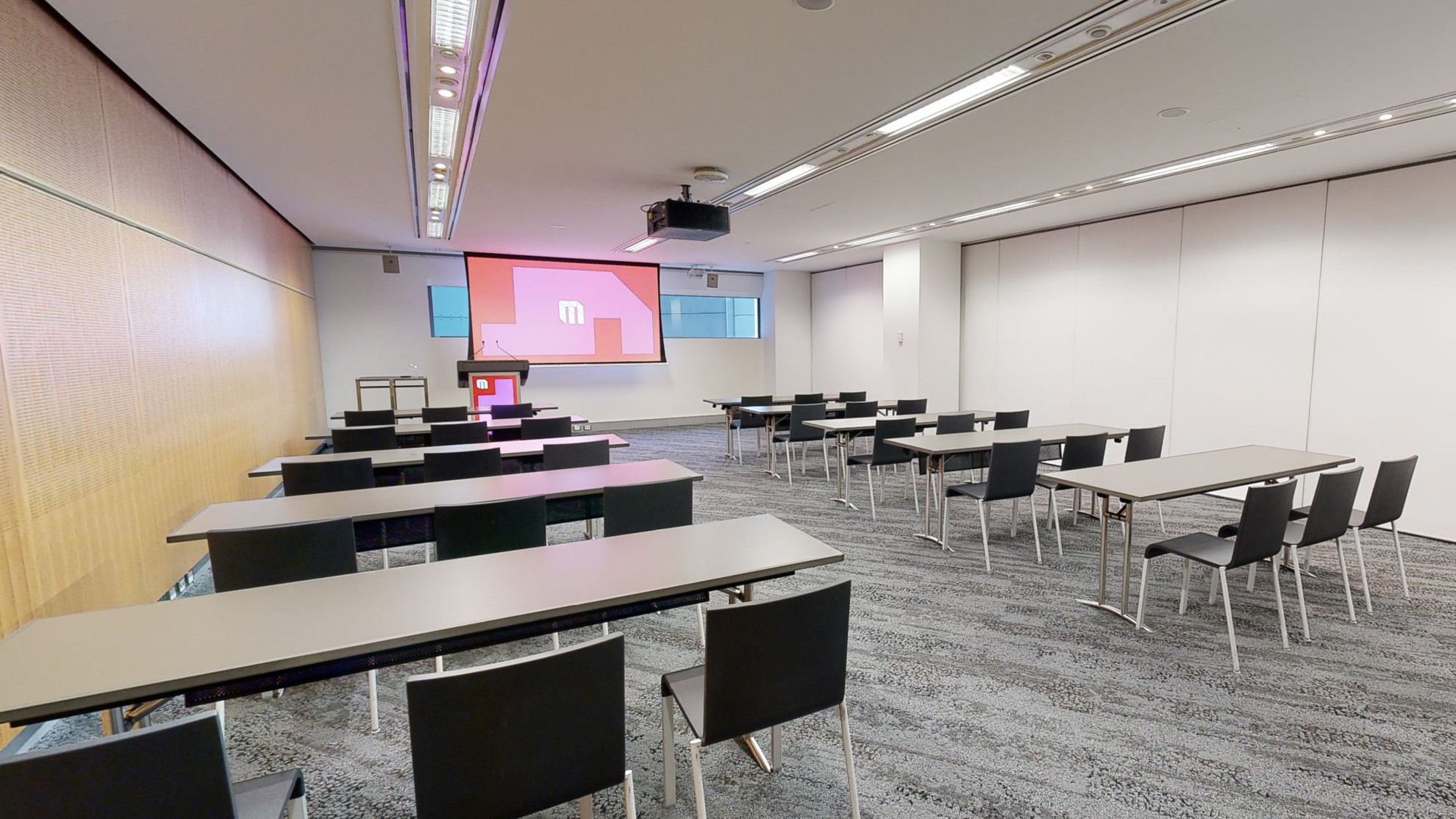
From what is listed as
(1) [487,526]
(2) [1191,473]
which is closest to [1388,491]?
(2) [1191,473]

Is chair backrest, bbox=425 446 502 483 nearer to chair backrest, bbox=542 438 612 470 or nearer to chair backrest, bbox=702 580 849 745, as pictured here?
chair backrest, bbox=542 438 612 470

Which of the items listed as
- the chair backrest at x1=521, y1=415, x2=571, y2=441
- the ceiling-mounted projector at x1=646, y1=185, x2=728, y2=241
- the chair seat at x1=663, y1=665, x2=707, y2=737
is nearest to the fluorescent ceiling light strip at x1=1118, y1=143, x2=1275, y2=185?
the ceiling-mounted projector at x1=646, y1=185, x2=728, y2=241

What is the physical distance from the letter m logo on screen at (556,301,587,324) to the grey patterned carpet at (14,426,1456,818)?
23.3 ft

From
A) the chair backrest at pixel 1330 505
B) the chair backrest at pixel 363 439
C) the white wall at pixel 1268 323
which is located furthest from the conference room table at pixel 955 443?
the chair backrest at pixel 363 439

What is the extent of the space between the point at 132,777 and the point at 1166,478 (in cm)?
426

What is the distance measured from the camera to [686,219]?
5.13 meters

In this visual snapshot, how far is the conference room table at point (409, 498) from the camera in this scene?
2.58 metres

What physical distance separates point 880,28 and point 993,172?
276cm

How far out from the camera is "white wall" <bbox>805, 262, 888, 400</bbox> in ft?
33.7

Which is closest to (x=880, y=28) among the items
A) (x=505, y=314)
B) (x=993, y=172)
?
(x=993, y=172)

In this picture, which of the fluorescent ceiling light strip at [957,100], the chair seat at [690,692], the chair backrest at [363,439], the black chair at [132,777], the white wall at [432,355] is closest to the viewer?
the black chair at [132,777]

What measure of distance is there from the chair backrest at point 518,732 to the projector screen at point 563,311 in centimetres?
843

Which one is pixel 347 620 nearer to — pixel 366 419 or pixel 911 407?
pixel 366 419

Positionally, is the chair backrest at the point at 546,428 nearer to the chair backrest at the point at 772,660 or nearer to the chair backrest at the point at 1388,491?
the chair backrest at the point at 772,660
